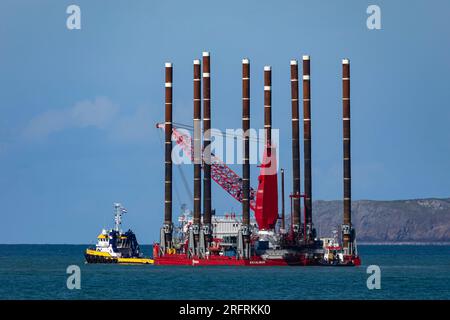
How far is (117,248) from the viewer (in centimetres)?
14312

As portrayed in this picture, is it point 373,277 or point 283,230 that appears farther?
point 283,230

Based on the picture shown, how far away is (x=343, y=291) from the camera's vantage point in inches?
3679

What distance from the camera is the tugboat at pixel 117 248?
465 feet

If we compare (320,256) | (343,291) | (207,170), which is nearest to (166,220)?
(207,170)

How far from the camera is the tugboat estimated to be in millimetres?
141750
